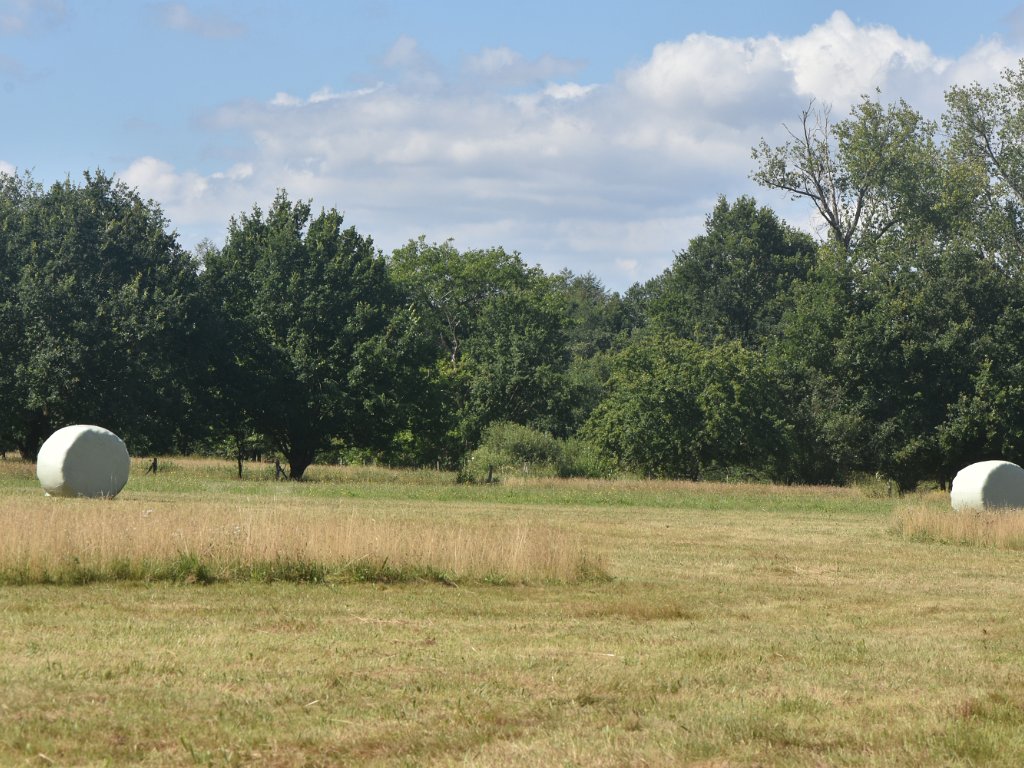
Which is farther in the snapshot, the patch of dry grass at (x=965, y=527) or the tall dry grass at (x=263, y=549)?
the patch of dry grass at (x=965, y=527)

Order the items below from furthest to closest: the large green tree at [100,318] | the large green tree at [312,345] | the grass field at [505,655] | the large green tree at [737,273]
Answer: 1. the large green tree at [737,273]
2. the large green tree at [312,345]
3. the large green tree at [100,318]
4. the grass field at [505,655]

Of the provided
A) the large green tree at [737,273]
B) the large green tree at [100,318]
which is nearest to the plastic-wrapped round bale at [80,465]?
the large green tree at [100,318]

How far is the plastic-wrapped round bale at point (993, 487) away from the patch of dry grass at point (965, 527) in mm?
5590

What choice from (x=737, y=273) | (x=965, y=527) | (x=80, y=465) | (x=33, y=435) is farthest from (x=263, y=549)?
(x=737, y=273)

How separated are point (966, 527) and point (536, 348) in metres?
48.9

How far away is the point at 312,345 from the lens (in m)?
56.7

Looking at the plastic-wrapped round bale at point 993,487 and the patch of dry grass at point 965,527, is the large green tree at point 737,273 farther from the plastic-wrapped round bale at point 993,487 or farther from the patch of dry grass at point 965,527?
the patch of dry grass at point 965,527

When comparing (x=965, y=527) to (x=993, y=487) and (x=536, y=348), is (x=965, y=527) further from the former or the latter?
(x=536, y=348)

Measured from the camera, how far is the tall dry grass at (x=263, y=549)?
16.5 metres

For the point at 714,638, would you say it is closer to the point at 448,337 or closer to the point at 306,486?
the point at 306,486

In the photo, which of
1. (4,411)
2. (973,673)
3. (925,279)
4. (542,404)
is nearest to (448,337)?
(542,404)

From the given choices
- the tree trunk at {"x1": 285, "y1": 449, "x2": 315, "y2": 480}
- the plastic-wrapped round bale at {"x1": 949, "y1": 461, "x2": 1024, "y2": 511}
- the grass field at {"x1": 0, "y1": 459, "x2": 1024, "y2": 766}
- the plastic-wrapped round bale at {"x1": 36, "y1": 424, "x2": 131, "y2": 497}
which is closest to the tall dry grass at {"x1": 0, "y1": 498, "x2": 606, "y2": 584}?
the grass field at {"x1": 0, "y1": 459, "x2": 1024, "y2": 766}

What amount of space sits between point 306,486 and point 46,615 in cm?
3038

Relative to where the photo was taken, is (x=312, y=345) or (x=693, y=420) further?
(x=693, y=420)
